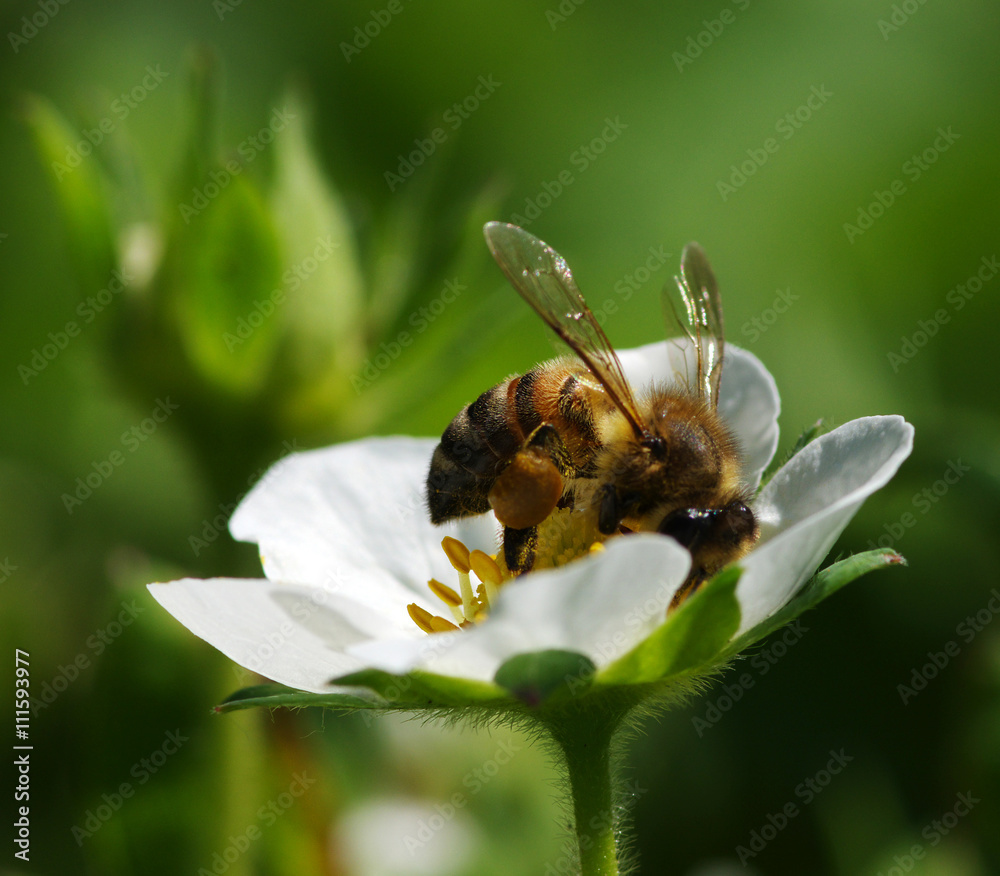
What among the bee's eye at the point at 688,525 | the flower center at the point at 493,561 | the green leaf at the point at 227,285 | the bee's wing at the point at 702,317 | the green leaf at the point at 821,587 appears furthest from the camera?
the green leaf at the point at 227,285

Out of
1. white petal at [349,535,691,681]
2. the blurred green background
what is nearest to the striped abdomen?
white petal at [349,535,691,681]

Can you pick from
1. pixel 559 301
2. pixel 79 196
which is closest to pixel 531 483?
pixel 559 301

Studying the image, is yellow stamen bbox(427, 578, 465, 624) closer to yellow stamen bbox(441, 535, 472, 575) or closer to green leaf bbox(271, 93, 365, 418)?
yellow stamen bbox(441, 535, 472, 575)

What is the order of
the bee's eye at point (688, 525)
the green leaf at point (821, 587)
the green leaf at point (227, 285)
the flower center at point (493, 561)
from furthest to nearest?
the green leaf at point (227, 285), the flower center at point (493, 561), the bee's eye at point (688, 525), the green leaf at point (821, 587)

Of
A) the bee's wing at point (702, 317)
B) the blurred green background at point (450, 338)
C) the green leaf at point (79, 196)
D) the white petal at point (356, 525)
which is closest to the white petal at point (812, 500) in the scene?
the bee's wing at point (702, 317)

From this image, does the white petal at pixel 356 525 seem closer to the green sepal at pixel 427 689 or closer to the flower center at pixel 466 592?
the flower center at pixel 466 592

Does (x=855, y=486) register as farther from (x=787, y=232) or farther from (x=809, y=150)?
(x=809, y=150)

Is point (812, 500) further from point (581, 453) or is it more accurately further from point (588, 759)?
point (588, 759)
